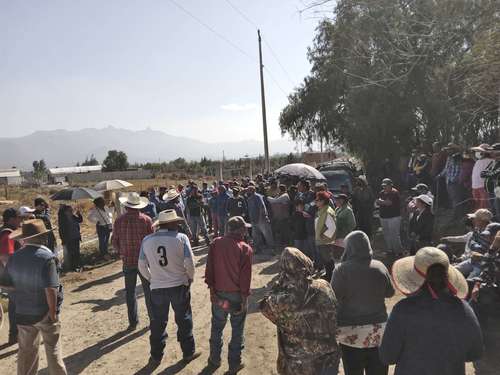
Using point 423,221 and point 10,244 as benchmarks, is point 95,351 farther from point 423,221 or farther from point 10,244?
point 423,221

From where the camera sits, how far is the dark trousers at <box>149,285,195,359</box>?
500cm

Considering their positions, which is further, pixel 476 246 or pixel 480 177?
pixel 480 177

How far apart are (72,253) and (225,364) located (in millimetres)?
6455

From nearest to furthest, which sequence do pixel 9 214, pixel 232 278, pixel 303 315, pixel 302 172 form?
pixel 303 315 → pixel 232 278 → pixel 9 214 → pixel 302 172

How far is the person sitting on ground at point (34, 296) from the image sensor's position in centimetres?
427

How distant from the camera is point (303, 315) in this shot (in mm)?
3064

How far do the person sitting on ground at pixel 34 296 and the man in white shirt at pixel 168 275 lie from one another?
3.58 feet

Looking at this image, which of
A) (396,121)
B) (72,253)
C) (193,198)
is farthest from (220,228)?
(396,121)

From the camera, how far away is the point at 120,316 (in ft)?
22.7

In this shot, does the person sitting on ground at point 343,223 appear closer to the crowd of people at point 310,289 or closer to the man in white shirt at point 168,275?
the crowd of people at point 310,289

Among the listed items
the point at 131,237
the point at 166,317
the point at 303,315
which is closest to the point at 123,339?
the point at 166,317

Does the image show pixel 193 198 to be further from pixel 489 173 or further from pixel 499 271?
pixel 499 271

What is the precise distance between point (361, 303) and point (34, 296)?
10.9 ft

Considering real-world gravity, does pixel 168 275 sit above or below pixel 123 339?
above
